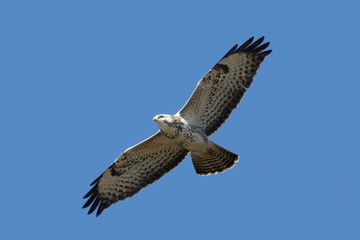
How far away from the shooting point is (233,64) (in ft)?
40.2

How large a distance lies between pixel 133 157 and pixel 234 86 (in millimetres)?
2225

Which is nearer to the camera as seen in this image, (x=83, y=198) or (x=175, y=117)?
(x=175, y=117)

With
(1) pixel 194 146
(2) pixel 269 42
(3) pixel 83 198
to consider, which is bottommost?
(3) pixel 83 198

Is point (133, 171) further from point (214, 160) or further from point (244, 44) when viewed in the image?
point (244, 44)

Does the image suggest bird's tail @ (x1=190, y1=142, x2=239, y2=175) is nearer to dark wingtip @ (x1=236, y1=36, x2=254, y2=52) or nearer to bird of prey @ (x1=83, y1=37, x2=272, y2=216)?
bird of prey @ (x1=83, y1=37, x2=272, y2=216)

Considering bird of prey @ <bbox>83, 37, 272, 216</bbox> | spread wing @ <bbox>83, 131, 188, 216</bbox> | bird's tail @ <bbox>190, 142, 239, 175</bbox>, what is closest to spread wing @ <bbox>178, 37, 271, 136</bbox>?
bird of prey @ <bbox>83, 37, 272, 216</bbox>

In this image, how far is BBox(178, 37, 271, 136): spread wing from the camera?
1220 centimetres

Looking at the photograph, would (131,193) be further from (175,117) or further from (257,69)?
(257,69)

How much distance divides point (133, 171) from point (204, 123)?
64.7 inches

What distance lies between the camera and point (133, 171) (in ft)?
42.4

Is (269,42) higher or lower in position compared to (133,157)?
higher

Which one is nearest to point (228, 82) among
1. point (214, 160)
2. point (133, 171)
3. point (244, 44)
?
point (244, 44)

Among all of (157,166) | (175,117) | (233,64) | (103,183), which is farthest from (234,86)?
(103,183)

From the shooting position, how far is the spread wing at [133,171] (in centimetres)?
1272
